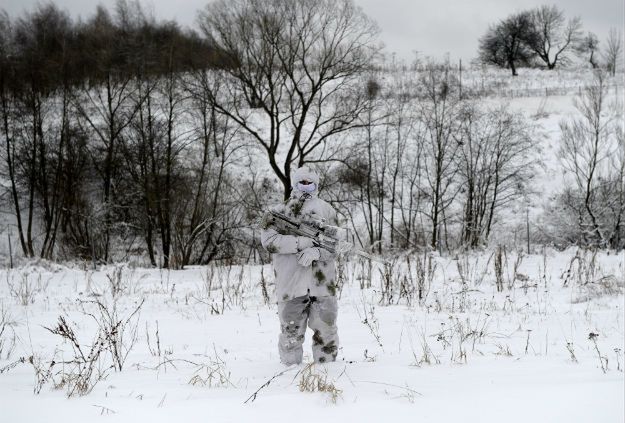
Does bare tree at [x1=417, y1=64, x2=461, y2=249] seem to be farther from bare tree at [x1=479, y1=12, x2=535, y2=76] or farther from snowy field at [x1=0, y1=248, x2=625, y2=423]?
bare tree at [x1=479, y1=12, x2=535, y2=76]

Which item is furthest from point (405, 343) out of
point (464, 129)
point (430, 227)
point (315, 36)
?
point (464, 129)

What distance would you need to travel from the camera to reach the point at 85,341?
5559mm

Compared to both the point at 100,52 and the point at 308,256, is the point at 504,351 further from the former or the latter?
the point at 100,52

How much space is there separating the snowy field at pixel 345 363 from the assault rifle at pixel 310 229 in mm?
1101

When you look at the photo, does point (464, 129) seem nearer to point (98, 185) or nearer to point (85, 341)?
point (98, 185)

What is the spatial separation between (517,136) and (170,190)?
18224mm

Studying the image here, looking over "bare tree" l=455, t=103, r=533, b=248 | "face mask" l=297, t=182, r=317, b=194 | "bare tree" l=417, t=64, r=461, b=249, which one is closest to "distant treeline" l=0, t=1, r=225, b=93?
"bare tree" l=417, t=64, r=461, b=249

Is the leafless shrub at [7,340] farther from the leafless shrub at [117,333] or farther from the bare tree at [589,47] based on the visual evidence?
the bare tree at [589,47]

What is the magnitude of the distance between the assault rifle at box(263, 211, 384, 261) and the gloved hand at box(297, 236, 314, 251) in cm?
3

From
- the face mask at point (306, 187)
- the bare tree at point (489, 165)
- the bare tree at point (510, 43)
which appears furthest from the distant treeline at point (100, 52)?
the bare tree at point (510, 43)

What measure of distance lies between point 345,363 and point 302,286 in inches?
32.6

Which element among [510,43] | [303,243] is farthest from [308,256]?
[510,43]

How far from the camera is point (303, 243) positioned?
4211 millimetres

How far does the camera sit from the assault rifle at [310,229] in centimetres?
425
